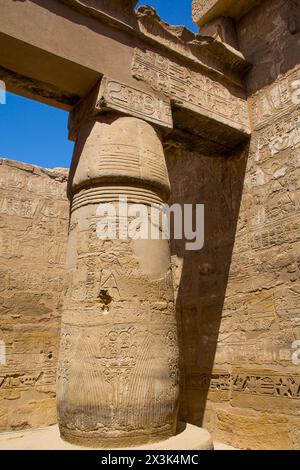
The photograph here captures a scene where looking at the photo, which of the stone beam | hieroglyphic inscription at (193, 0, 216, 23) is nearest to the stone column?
the stone beam

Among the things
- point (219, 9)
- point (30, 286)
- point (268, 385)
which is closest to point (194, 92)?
point (219, 9)

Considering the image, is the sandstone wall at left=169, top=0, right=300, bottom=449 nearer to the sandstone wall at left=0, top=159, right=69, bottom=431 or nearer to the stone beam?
the stone beam

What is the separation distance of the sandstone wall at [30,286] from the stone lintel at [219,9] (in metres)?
3.13

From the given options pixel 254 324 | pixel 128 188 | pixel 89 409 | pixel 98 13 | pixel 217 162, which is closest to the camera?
pixel 89 409

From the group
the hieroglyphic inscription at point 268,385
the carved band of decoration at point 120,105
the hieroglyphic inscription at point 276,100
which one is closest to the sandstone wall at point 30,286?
the carved band of decoration at point 120,105

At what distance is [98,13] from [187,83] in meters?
1.19

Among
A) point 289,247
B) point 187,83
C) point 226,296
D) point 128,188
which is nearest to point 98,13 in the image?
point 187,83

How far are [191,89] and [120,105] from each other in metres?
1.15

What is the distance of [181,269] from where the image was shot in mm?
5543

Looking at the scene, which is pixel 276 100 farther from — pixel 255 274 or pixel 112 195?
pixel 112 195

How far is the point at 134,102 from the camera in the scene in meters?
3.66

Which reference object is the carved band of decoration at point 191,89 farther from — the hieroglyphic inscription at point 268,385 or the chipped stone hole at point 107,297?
the hieroglyphic inscription at point 268,385

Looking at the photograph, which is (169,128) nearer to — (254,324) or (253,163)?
(253,163)

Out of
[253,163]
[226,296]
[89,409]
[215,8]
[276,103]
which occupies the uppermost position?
[215,8]
